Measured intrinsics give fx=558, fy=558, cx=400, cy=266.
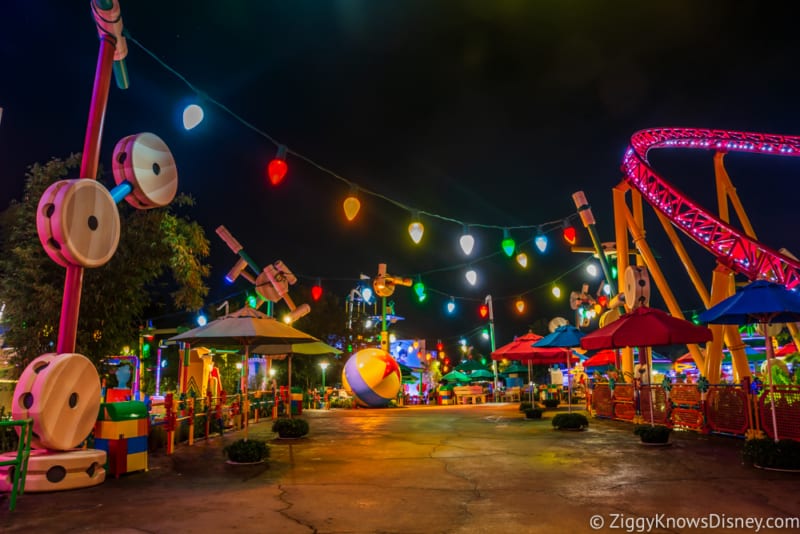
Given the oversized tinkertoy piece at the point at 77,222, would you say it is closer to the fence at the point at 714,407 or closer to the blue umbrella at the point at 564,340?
the fence at the point at 714,407

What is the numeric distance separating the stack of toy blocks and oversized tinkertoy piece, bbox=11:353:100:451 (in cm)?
72

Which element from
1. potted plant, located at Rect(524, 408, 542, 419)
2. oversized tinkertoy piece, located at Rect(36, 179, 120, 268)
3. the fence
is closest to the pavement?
the fence

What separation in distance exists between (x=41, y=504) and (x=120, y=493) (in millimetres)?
935

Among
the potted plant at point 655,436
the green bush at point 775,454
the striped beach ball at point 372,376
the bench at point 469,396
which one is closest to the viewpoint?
the green bush at point 775,454

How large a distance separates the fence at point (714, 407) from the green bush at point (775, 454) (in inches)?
75.7

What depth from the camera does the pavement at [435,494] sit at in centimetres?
562

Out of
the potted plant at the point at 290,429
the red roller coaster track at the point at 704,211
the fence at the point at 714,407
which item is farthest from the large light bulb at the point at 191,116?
the red roller coaster track at the point at 704,211


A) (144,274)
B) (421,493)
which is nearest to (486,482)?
(421,493)

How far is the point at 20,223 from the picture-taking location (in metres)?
Answer: 11.9

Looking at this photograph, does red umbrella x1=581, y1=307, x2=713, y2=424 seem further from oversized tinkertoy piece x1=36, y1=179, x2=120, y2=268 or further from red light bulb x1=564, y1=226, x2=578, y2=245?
oversized tinkertoy piece x1=36, y1=179, x2=120, y2=268

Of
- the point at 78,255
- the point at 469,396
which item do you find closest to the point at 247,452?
the point at 78,255

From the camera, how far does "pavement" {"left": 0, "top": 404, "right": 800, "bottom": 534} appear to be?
18.4ft

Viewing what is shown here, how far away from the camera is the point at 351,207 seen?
12.9 metres

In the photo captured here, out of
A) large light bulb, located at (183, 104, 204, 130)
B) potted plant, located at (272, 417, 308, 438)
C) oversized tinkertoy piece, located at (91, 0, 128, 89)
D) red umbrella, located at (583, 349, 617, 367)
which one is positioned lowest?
potted plant, located at (272, 417, 308, 438)
